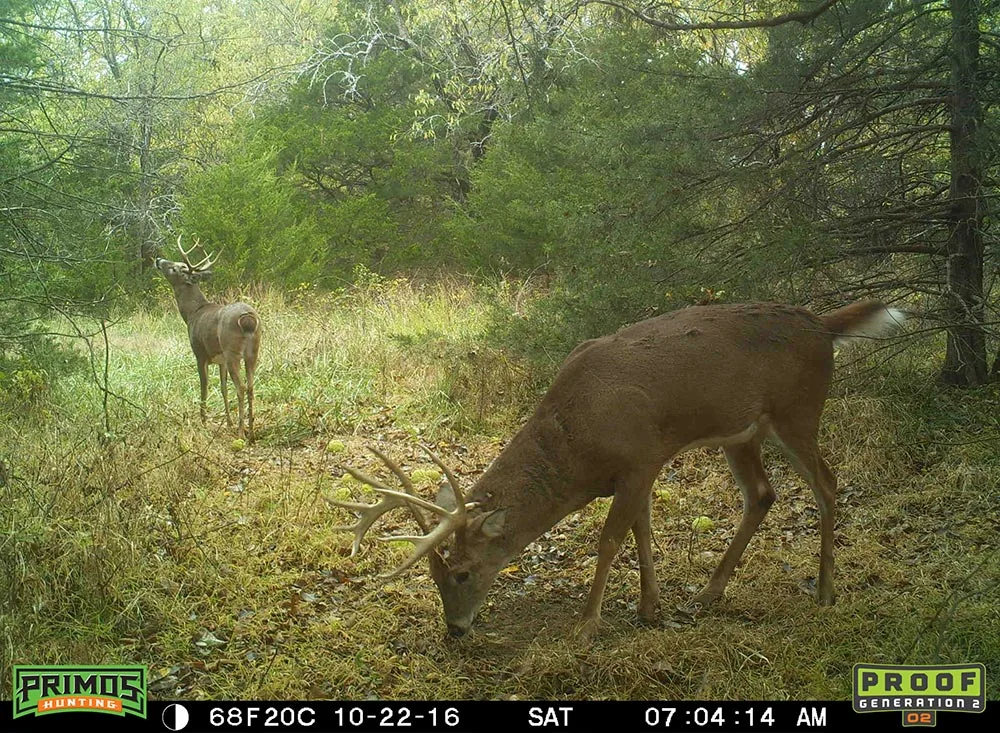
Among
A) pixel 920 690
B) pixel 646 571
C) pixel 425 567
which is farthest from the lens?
pixel 425 567

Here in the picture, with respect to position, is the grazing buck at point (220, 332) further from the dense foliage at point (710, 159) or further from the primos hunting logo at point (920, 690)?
the primos hunting logo at point (920, 690)

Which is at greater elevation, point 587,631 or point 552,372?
point 552,372

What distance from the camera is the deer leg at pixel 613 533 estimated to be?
Result: 466 centimetres

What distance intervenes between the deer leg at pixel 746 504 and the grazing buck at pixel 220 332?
4631 millimetres

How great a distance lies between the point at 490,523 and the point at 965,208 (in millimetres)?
4819

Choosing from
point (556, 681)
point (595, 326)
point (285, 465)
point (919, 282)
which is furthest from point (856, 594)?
point (285, 465)

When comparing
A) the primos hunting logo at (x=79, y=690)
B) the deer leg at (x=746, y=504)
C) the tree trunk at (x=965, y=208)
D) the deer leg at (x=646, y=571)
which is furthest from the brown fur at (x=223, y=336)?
the tree trunk at (x=965, y=208)

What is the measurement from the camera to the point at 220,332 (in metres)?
8.48

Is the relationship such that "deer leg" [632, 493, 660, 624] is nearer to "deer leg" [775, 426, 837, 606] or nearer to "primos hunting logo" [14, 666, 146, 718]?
"deer leg" [775, 426, 837, 606]

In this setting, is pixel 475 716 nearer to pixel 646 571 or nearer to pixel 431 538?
pixel 431 538

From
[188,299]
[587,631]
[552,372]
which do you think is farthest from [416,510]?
[188,299]

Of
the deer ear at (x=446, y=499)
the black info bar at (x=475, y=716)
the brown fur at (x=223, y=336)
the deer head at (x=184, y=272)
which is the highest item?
the deer head at (x=184, y=272)

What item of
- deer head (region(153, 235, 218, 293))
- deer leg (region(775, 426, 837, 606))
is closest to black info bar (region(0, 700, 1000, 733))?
deer leg (region(775, 426, 837, 606))

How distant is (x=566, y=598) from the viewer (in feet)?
17.8
